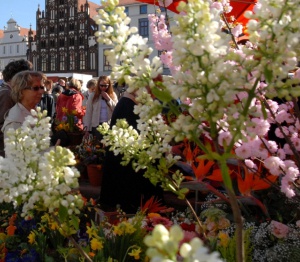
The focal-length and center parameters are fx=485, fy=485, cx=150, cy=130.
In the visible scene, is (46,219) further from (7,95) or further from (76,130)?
(76,130)

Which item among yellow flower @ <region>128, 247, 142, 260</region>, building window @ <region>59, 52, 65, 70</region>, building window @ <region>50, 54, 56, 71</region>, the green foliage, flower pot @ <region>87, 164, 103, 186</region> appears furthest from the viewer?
building window @ <region>50, 54, 56, 71</region>

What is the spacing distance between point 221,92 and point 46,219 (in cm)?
137

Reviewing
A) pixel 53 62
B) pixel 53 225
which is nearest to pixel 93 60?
pixel 53 62

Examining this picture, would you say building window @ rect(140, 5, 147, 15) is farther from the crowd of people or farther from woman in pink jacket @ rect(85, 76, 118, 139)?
the crowd of people

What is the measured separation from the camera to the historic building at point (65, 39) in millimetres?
35969

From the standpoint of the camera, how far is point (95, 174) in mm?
3635

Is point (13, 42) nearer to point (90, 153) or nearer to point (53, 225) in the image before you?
point (90, 153)

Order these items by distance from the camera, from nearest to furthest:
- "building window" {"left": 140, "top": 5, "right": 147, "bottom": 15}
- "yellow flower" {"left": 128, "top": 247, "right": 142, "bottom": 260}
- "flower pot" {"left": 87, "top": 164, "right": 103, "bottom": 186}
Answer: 1. "yellow flower" {"left": 128, "top": 247, "right": 142, "bottom": 260}
2. "flower pot" {"left": 87, "top": 164, "right": 103, "bottom": 186}
3. "building window" {"left": 140, "top": 5, "right": 147, "bottom": 15}

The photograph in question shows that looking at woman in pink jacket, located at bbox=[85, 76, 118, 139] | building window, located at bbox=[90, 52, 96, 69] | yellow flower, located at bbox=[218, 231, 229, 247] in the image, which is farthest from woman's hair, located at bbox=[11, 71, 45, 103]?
building window, located at bbox=[90, 52, 96, 69]

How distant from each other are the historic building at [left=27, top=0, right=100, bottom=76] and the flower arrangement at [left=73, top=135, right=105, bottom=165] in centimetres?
3128

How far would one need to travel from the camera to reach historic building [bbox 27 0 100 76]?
3597 centimetres

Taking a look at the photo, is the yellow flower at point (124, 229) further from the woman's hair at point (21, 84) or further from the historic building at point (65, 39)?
the historic building at point (65, 39)

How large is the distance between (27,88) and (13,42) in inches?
1740

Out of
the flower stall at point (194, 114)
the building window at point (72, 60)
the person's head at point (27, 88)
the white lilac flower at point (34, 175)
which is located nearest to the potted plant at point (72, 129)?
the person's head at point (27, 88)
